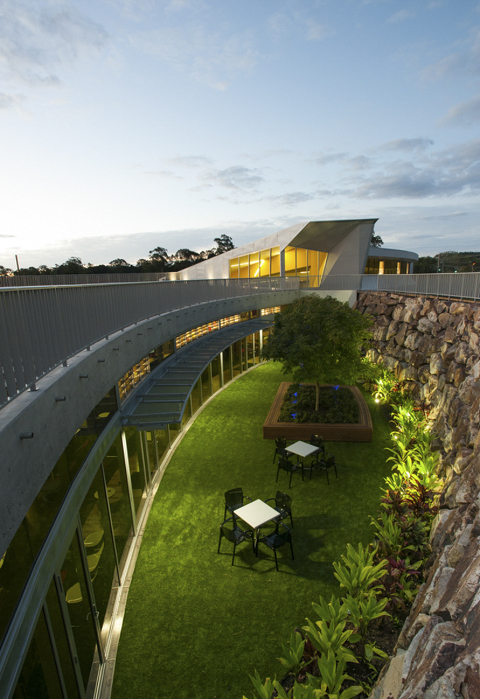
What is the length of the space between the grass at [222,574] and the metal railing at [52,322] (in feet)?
14.5

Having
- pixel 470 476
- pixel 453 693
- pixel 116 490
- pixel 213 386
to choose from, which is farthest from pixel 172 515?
pixel 213 386

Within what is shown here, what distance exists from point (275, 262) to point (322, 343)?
2077 cm

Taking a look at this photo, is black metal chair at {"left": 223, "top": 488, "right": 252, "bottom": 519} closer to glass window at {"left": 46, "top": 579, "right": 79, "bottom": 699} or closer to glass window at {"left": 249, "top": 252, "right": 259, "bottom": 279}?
glass window at {"left": 46, "top": 579, "right": 79, "bottom": 699}

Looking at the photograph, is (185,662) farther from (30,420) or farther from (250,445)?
(250,445)

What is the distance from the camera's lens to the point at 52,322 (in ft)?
14.7

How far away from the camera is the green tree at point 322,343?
1296 centimetres

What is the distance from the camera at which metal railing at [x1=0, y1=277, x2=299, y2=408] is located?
345 centimetres

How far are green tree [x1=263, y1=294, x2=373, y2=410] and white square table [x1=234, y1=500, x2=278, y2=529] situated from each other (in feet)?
19.9

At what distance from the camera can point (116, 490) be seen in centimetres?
709

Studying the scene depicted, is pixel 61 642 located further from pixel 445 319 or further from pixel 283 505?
pixel 445 319

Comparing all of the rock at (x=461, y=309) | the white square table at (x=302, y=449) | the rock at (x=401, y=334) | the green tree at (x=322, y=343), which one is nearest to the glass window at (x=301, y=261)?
the rock at (x=401, y=334)

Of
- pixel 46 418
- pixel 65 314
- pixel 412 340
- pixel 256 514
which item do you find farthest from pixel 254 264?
pixel 46 418

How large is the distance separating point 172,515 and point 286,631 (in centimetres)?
370

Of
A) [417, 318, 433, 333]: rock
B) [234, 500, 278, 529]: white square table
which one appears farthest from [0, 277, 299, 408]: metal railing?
[417, 318, 433, 333]: rock
